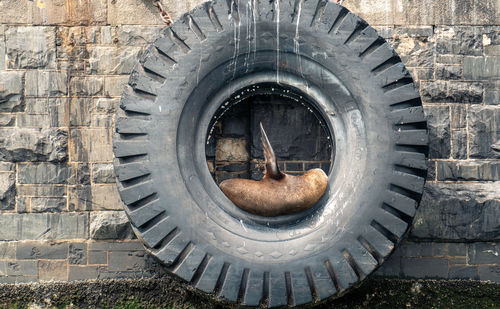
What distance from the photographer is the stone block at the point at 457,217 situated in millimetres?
3232

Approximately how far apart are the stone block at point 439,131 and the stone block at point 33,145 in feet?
7.71

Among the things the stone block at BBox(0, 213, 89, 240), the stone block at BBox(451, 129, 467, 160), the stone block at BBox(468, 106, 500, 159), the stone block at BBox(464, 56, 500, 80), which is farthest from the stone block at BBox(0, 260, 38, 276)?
the stone block at BBox(464, 56, 500, 80)

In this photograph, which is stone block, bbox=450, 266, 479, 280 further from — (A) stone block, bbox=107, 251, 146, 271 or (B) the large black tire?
(A) stone block, bbox=107, 251, 146, 271

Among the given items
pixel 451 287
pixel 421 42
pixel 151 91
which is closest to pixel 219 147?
pixel 151 91

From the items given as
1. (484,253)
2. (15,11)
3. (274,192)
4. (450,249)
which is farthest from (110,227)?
(484,253)

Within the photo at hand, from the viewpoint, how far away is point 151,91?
2771 mm

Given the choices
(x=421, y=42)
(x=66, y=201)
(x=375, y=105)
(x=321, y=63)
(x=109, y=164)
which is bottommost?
(x=66, y=201)

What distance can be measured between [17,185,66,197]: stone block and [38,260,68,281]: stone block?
1.39 feet

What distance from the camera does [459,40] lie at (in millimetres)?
3332

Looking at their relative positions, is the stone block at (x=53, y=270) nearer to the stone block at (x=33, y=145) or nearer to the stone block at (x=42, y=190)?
the stone block at (x=42, y=190)

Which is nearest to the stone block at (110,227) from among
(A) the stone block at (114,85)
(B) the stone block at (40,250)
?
(B) the stone block at (40,250)

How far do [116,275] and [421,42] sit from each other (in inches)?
97.4

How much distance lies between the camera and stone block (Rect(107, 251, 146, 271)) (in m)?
3.19

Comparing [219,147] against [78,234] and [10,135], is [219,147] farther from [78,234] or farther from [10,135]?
[10,135]
